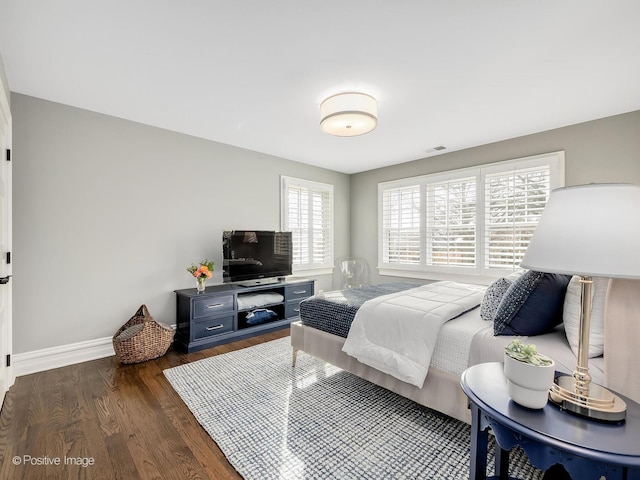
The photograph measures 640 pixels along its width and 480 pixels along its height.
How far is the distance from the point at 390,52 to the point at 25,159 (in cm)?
329

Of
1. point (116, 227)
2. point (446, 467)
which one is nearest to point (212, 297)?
point (116, 227)

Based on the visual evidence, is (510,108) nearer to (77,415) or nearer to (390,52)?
(390,52)

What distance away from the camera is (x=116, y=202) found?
322cm

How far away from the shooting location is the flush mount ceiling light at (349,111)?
2625mm

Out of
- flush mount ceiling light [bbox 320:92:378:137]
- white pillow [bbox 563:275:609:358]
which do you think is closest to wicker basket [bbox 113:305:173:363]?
flush mount ceiling light [bbox 320:92:378:137]

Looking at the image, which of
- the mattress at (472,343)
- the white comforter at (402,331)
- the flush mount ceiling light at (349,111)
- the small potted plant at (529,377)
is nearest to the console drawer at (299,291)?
the mattress at (472,343)

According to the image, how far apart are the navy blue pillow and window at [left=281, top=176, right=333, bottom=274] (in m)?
3.52

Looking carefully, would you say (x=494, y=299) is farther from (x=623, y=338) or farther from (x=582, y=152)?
(x=582, y=152)

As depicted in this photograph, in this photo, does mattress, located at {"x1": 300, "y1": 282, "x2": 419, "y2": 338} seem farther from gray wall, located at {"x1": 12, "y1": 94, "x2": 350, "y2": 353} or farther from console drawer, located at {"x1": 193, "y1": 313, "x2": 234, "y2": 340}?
gray wall, located at {"x1": 12, "y1": 94, "x2": 350, "y2": 353}

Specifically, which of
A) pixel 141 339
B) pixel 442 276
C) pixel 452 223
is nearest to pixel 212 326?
pixel 141 339

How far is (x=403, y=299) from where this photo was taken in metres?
2.42

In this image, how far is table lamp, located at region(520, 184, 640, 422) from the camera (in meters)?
0.94

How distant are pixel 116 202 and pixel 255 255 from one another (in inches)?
65.9

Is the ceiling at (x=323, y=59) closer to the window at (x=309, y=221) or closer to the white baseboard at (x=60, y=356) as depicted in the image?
the window at (x=309, y=221)
